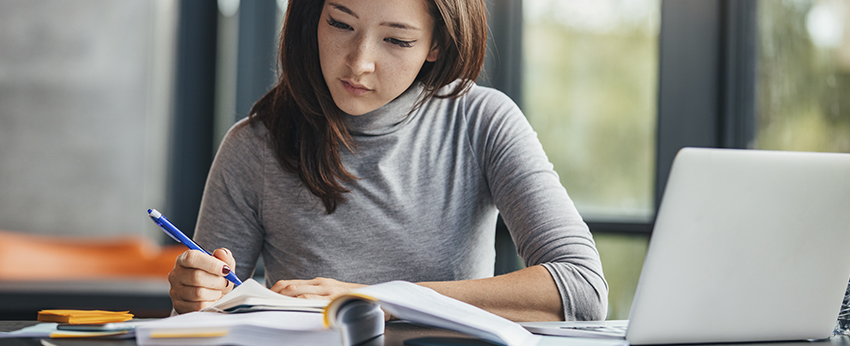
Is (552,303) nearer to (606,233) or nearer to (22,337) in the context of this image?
(22,337)

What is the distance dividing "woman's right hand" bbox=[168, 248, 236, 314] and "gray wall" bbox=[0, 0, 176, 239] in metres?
2.24

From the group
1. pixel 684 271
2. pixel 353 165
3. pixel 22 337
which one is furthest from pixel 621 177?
pixel 22 337

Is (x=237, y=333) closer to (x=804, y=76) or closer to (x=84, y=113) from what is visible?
(x=804, y=76)

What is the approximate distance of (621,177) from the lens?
275cm

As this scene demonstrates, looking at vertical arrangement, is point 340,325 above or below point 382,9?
below

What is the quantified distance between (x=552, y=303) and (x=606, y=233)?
192 centimetres

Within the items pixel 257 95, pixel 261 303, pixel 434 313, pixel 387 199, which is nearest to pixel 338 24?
pixel 387 199

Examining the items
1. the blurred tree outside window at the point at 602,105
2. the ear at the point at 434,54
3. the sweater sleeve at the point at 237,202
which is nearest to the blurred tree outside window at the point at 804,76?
the blurred tree outside window at the point at 602,105

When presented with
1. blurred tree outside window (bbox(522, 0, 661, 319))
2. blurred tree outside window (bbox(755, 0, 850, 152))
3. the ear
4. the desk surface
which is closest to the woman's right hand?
the desk surface

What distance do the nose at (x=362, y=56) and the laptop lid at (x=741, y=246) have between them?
626 millimetres

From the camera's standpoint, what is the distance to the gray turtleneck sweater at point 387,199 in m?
1.18

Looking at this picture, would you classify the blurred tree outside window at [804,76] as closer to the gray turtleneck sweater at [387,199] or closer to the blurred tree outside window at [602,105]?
the blurred tree outside window at [602,105]

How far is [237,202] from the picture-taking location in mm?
1189

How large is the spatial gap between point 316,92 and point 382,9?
222mm
